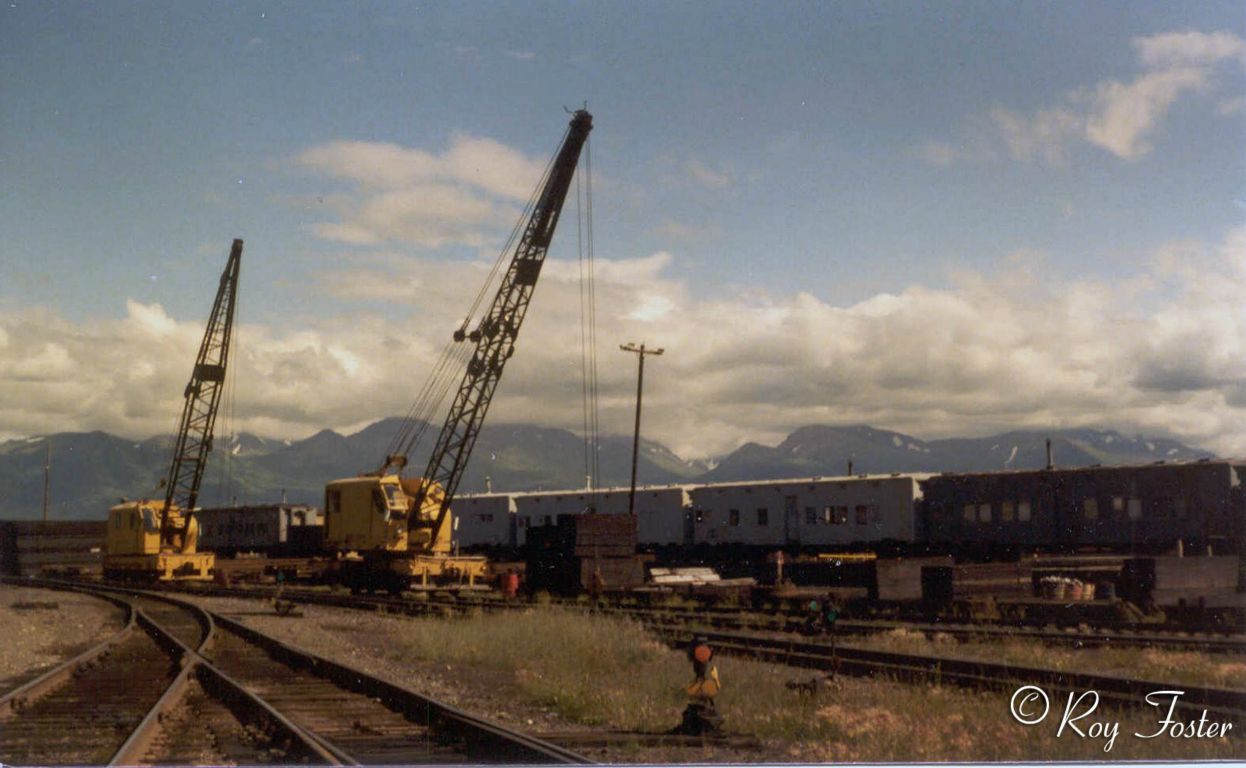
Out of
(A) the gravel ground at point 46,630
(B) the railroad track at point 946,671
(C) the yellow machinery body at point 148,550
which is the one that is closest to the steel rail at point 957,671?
(B) the railroad track at point 946,671

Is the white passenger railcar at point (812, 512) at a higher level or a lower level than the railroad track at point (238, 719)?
higher

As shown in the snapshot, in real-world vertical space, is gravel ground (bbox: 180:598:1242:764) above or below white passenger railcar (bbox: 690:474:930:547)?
below

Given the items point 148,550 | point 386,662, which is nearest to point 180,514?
point 148,550

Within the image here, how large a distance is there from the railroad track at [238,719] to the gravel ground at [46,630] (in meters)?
1.04

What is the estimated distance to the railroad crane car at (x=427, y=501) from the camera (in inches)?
1485

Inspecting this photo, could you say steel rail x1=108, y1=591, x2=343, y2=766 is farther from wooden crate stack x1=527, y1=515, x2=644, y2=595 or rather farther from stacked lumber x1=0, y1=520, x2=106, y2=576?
stacked lumber x1=0, y1=520, x2=106, y2=576

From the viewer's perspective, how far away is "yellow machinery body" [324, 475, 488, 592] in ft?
122

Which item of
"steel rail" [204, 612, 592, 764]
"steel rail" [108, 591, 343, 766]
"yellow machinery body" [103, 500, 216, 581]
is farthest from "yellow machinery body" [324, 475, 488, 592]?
"steel rail" [204, 612, 592, 764]

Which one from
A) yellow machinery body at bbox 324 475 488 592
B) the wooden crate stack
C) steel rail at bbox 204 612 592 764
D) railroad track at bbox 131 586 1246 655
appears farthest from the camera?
yellow machinery body at bbox 324 475 488 592

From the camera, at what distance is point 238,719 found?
1116 cm

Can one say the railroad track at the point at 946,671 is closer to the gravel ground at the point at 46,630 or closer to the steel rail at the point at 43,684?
the steel rail at the point at 43,684

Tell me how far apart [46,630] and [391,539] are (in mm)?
14936

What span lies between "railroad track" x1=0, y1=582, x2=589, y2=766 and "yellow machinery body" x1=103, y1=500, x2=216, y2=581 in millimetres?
35012

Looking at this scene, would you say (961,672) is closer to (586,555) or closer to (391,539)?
(586,555)
